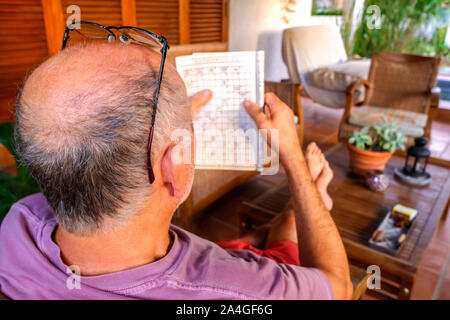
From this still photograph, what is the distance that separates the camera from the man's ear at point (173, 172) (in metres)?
0.52

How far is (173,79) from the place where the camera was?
0.54m

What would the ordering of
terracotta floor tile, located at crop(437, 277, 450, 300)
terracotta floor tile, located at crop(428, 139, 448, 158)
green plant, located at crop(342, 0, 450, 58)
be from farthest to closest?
green plant, located at crop(342, 0, 450, 58)
terracotta floor tile, located at crop(428, 139, 448, 158)
terracotta floor tile, located at crop(437, 277, 450, 300)

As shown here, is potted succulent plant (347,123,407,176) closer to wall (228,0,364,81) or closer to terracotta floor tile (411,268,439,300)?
terracotta floor tile (411,268,439,300)

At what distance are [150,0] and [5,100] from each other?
1.38m

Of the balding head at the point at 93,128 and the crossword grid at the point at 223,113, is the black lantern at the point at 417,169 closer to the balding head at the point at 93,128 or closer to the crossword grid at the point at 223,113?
the crossword grid at the point at 223,113

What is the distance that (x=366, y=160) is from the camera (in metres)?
1.76

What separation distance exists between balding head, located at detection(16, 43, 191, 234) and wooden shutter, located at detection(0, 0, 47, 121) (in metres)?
1.85

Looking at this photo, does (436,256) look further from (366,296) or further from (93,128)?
(93,128)

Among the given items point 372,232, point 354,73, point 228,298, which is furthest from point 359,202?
point 354,73

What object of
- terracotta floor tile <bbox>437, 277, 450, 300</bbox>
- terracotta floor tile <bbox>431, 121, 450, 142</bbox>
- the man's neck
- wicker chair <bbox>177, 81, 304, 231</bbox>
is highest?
the man's neck

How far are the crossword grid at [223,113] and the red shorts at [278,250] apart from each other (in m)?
0.22

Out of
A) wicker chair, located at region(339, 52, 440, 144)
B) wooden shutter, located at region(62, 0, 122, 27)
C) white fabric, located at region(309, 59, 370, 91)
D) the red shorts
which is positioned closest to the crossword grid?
the red shorts

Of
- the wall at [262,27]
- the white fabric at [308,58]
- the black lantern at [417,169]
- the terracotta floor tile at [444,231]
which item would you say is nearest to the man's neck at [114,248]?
the black lantern at [417,169]

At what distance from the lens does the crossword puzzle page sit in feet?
2.74
